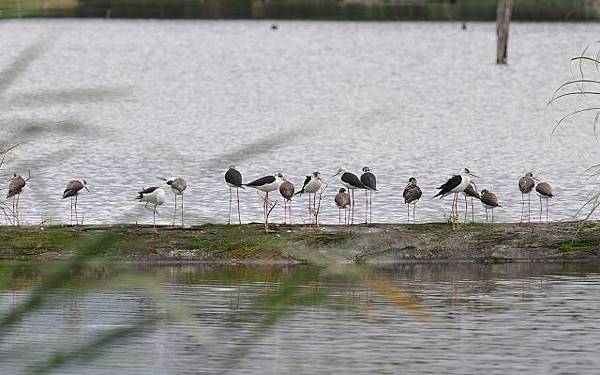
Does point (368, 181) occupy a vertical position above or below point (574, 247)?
above

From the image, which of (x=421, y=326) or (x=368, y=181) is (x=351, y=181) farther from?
(x=421, y=326)

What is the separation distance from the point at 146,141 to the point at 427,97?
17957 mm

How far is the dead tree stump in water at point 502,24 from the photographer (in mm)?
50722

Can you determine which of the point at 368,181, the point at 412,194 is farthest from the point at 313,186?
the point at 412,194

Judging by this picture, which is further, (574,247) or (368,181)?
(368,181)

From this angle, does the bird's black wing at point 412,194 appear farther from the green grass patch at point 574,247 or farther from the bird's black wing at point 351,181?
the green grass patch at point 574,247

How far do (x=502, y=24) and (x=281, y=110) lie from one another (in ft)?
43.6

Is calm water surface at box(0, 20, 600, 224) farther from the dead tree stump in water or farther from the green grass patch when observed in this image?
the green grass patch

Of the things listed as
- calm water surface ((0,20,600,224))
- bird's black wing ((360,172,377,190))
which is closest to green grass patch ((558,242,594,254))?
calm water surface ((0,20,600,224))

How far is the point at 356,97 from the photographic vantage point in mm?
48156

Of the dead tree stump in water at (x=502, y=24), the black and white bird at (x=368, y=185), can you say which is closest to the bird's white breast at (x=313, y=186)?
the black and white bird at (x=368, y=185)

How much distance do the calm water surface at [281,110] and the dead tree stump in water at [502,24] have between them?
2.58 feet

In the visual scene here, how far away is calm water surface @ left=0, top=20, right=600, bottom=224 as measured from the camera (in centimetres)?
280

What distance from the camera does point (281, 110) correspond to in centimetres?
4262
